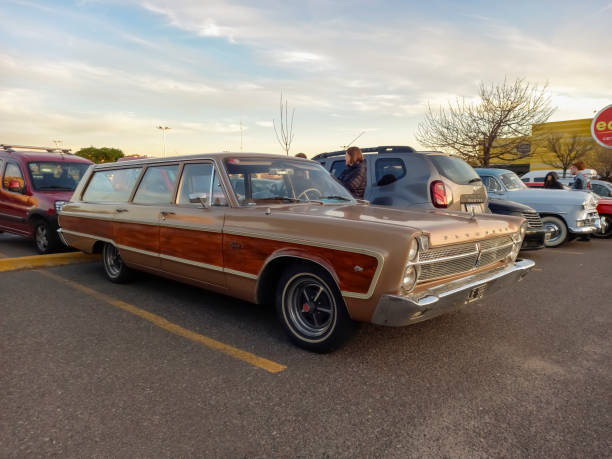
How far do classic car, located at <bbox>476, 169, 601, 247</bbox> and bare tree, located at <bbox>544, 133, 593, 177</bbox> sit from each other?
97.3 feet

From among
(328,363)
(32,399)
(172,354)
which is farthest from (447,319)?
(32,399)

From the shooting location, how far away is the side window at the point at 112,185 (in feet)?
17.3

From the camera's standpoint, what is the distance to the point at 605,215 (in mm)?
11523

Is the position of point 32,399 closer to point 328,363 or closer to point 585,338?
point 328,363

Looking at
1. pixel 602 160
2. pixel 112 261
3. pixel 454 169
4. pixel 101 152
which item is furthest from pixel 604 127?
pixel 101 152

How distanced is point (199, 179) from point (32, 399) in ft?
7.75

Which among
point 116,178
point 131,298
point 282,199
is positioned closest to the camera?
point 282,199

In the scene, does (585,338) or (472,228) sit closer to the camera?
(472,228)

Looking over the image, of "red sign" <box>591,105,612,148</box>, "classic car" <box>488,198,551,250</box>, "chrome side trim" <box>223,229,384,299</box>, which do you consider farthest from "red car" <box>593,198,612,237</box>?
"chrome side trim" <box>223,229,384,299</box>

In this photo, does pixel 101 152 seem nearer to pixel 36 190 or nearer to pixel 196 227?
pixel 36 190

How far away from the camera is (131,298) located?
5008 millimetres

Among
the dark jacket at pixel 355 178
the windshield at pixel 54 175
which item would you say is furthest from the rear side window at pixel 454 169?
the windshield at pixel 54 175

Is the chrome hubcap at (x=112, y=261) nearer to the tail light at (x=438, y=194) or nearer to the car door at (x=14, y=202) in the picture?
the car door at (x=14, y=202)

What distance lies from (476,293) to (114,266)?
4.34m
